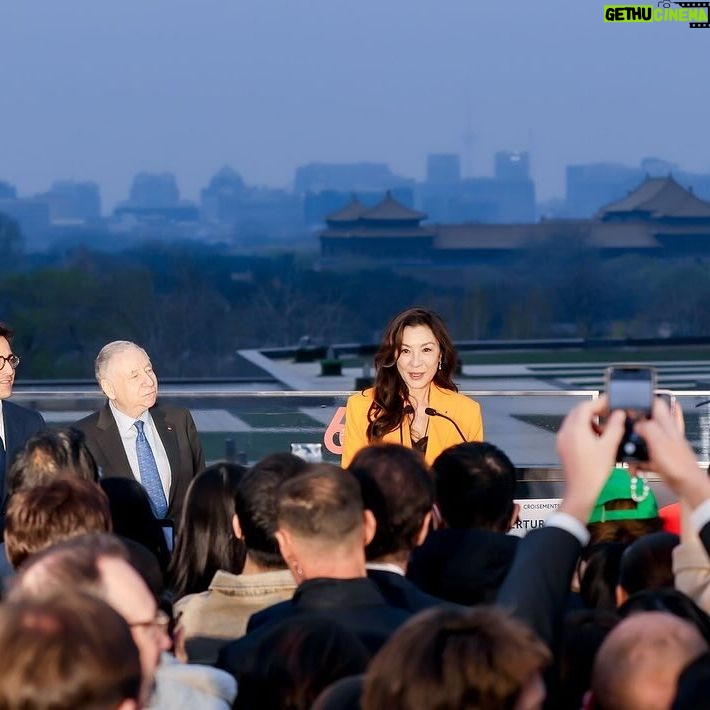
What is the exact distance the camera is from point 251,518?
2.98m

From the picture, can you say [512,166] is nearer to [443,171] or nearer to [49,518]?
[443,171]

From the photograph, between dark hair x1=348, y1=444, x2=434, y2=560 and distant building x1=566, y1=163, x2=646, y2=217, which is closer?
dark hair x1=348, y1=444, x2=434, y2=560

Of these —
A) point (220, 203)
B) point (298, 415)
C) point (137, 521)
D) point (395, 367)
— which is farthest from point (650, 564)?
point (220, 203)

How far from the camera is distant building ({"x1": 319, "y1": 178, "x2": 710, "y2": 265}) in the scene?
329 feet

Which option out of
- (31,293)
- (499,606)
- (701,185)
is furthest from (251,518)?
(701,185)

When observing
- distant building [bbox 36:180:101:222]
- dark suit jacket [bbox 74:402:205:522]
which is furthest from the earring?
distant building [bbox 36:180:101:222]

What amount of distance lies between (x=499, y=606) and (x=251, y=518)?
1.24 meters

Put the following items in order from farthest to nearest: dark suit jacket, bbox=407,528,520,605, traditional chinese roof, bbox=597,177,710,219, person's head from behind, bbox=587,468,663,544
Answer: traditional chinese roof, bbox=597,177,710,219 → person's head from behind, bbox=587,468,663,544 → dark suit jacket, bbox=407,528,520,605

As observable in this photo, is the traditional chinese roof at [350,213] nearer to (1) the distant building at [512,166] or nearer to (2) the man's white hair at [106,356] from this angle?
(1) the distant building at [512,166]

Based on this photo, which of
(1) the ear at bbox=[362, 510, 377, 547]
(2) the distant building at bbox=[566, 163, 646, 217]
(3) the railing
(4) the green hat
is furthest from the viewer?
(2) the distant building at bbox=[566, 163, 646, 217]

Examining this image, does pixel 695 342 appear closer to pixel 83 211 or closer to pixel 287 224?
pixel 287 224

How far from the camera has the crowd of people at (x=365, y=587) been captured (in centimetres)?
162

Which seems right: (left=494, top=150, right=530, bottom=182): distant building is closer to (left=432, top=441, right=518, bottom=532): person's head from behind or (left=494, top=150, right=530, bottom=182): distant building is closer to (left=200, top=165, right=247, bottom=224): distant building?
(left=200, top=165, right=247, bottom=224): distant building

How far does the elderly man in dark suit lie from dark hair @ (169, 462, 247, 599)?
136 cm
